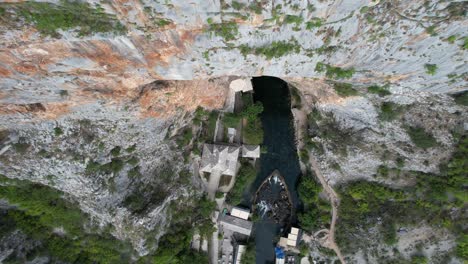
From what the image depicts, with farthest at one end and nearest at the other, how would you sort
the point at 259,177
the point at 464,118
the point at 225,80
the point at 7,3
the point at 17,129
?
the point at 259,177
the point at 225,80
the point at 464,118
the point at 17,129
the point at 7,3

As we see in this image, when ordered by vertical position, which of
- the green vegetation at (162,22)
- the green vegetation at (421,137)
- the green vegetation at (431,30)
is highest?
the green vegetation at (431,30)

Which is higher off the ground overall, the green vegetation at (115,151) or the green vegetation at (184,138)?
the green vegetation at (184,138)

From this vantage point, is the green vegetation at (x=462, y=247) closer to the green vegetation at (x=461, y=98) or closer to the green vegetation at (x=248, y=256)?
the green vegetation at (x=461, y=98)

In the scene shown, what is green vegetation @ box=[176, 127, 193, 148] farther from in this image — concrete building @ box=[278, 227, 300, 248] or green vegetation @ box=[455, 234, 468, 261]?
green vegetation @ box=[455, 234, 468, 261]

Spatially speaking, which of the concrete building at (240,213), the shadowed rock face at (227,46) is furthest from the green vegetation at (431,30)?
the concrete building at (240,213)

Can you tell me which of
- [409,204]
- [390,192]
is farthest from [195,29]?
[409,204]

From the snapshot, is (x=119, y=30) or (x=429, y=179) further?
(x=429, y=179)

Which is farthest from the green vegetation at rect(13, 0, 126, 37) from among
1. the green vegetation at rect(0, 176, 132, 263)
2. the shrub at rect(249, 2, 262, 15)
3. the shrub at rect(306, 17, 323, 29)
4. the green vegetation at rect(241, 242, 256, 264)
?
the green vegetation at rect(241, 242, 256, 264)

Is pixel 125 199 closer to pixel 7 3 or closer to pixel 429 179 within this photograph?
pixel 7 3
